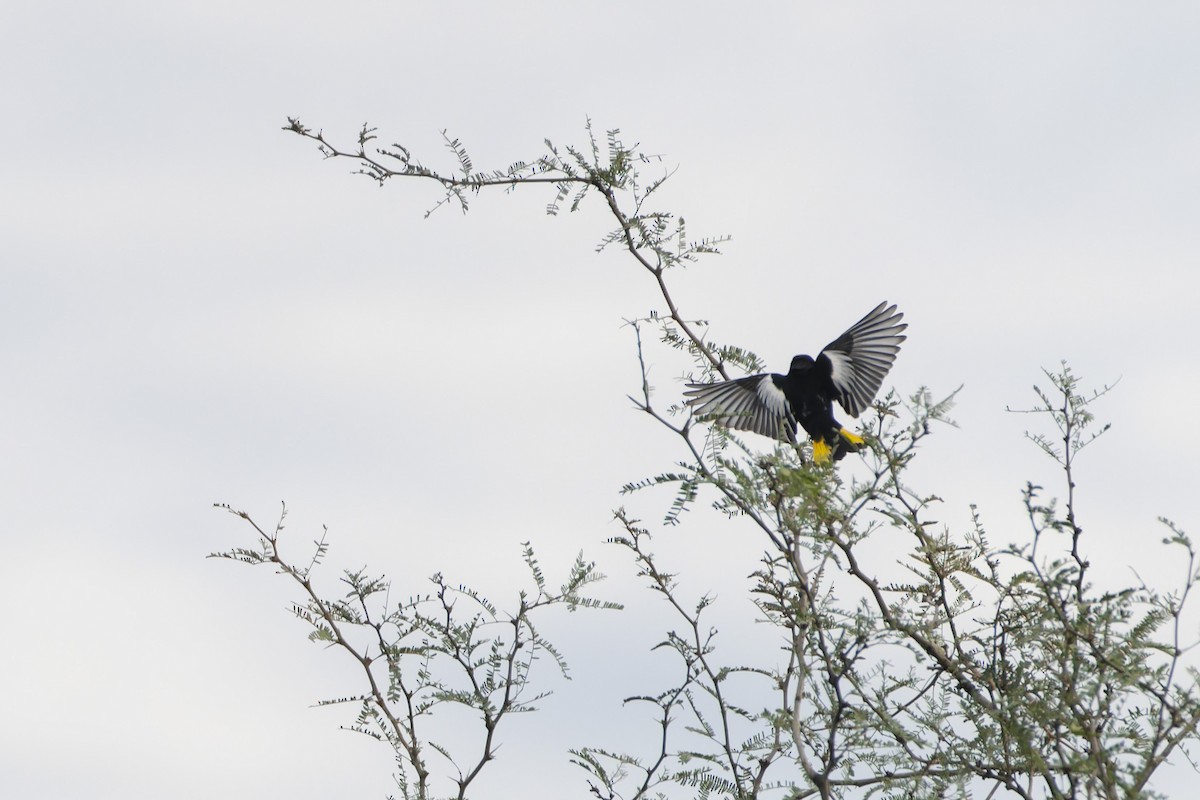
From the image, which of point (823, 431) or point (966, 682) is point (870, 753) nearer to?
point (966, 682)

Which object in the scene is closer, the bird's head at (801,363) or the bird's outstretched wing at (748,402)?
the bird's outstretched wing at (748,402)

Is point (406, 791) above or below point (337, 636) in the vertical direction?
below

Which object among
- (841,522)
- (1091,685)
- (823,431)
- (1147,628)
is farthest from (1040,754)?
(823,431)

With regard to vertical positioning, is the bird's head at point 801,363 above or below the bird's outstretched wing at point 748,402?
above

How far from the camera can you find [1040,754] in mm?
3668

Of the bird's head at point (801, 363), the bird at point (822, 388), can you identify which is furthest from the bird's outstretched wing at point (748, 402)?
the bird's head at point (801, 363)

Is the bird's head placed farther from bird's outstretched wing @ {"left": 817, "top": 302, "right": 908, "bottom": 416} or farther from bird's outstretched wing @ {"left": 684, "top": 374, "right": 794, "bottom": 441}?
bird's outstretched wing @ {"left": 684, "top": 374, "right": 794, "bottom": 441}

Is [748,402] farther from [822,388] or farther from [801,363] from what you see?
[801,363]

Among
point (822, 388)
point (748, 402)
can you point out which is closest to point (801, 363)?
point (822, 388)

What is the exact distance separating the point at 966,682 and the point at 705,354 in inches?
60.6

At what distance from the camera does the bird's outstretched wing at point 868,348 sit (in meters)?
7.19

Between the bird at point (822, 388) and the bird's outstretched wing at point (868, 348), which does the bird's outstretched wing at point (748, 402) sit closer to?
the bird at point (822, 388)

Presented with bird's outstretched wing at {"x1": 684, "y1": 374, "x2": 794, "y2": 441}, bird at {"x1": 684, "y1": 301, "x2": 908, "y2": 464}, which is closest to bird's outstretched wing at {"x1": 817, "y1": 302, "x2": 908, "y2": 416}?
bird at {"x1": 684, "y1": 301, "x2": 908, "y2": 464}

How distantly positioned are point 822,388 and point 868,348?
1.52 feet
